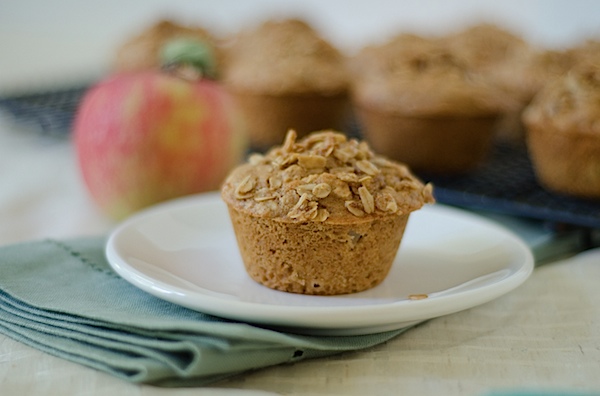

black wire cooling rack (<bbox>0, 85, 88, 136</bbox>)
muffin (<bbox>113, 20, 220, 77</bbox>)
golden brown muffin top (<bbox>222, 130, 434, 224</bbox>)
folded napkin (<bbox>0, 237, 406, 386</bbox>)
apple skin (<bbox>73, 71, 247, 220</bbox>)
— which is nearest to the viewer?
folded napkin (<bbox>0, 237, 406, 386</bbox>)

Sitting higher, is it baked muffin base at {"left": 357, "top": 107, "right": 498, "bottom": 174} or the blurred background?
baked muffin base at {"left": 357, "top": 107, "right": 498, "bottom": 174}

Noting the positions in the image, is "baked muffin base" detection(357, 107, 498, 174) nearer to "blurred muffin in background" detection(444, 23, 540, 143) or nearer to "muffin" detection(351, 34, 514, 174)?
"muffin" detection(351, 34, 514, 174)

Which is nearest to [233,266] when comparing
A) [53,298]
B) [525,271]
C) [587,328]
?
[53,298]

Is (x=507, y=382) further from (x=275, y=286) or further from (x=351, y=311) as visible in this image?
(x=275, y=286)

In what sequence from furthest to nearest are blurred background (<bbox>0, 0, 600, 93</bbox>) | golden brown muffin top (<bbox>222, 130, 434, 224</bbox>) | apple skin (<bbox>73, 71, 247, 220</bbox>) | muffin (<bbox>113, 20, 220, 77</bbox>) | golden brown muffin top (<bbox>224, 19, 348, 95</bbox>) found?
blurred background (<bbox>0, 0, 600, 93</bbox>) → muffin (<bbox>113, 20, 220, 77</bbox>) → golden brown muffin top (<bbox>224, 19, 348, 95</bbox>) → apple skin (<bbox>73, 71, 247, 220</bbox>) → golden brown muffin top (<bbox>222, 130, 434, 224</bbox>)

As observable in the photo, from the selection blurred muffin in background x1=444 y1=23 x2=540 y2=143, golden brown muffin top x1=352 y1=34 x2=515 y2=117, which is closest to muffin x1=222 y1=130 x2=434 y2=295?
golden brown muffin top x1=352 y1=34 x2=515 y2=117

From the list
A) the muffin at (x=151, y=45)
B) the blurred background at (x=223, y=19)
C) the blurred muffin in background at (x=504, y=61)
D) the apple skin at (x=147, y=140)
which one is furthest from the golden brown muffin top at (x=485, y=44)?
the apple skin at (x=147, y=140)

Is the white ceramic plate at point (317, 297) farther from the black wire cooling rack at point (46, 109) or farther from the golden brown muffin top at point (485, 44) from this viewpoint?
the golden brown muffin top at point (485, 44)
